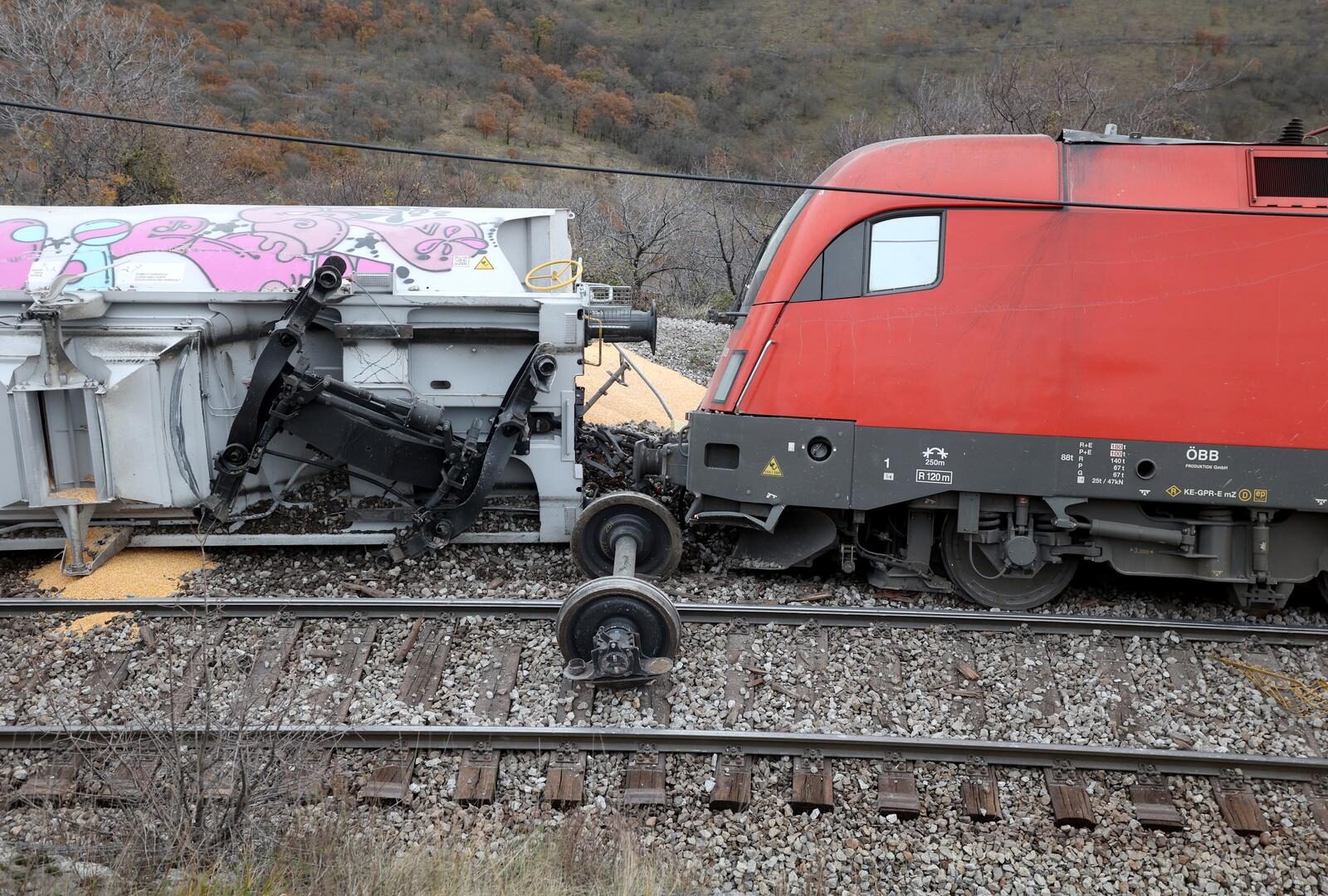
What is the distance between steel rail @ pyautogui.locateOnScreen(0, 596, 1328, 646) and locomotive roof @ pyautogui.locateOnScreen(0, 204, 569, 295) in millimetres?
2760

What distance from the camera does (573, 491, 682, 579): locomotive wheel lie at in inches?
299

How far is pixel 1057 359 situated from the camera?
6.74 m

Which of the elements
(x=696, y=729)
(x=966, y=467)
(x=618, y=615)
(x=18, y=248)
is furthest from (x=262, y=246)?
(x=966, y=467)

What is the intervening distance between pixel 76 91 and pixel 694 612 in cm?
2333

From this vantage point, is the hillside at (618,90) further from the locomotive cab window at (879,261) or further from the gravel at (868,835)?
the gravel at (868,835)

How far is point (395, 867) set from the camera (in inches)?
170

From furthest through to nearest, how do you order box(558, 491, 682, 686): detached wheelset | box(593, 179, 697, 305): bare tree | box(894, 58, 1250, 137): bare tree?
box(894, 58, 1250, 137): bare tree, box(593, 179, 697, 305): bare tree, box(558, 491, 682, 686): detached wheelset

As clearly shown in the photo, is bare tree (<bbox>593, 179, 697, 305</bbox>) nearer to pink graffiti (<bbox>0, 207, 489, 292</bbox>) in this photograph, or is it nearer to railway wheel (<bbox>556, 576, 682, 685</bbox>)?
pink graffiti (<bbox>0, 207, 489, 292</bbox>)

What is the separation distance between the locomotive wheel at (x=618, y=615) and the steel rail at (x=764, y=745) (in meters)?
0.61

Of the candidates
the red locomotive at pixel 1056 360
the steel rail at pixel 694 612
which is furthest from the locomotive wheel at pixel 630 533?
the steel rail at pixel 694 612

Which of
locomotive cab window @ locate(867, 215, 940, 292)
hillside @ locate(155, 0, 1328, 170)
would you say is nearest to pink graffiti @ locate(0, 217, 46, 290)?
locomotive cab window @ locate(867, 215, 940, 292)

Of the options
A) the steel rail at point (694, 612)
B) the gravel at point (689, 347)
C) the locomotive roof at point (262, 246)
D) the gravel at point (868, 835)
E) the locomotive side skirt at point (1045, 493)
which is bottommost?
the gravel at point (868, 835)

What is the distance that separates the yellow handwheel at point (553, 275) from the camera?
8688 millimetres

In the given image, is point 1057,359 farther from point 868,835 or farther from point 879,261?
point 868,835
